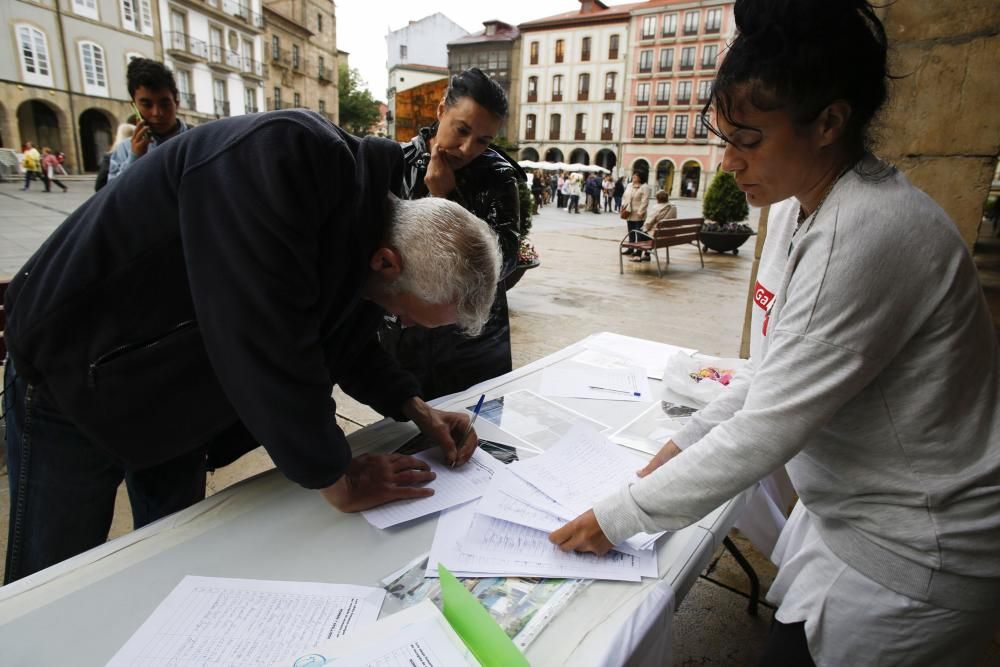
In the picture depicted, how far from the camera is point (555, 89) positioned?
116 ft

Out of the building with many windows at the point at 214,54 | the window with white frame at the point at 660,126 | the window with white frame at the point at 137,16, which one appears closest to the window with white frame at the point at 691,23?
the window with white frame at the point at 660,126

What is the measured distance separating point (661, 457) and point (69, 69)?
2546cm

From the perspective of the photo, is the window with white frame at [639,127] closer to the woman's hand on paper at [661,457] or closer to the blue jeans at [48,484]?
the woman's hand on paper at [661,457]

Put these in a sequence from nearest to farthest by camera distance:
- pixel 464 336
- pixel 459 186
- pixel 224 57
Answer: pixel 464 336
pixel 459 186
pixel 224 57

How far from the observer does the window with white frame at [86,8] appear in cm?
1908

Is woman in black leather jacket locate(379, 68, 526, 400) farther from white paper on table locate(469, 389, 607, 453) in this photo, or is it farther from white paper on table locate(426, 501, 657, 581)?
white paper on table locate(426, 501, 657, 581)

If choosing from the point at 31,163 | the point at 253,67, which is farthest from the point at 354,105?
the point at 31,163

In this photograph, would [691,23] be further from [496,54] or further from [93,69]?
[93,69]

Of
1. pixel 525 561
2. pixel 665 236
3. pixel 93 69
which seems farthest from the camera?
pixel 93 69

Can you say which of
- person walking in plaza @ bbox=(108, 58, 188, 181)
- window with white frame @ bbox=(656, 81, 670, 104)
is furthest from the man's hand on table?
window with white frame @ bbox=(656, 81, 670, 104)

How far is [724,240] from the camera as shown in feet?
31.6

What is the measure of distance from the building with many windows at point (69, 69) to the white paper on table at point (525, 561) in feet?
75.1

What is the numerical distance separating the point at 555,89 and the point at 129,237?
37643 mm

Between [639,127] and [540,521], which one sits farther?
[639,127]
